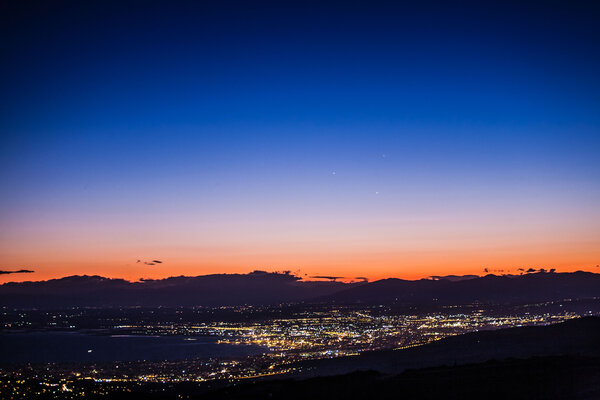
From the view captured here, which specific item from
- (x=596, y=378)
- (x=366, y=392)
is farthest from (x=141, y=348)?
(x=596, y=378)

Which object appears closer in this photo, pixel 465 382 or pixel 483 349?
pixel 465 382

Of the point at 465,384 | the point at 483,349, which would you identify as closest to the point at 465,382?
the point at 465,384

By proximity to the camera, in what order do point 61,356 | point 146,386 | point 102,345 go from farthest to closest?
point 102,345 → point 61,356 → point 146,386

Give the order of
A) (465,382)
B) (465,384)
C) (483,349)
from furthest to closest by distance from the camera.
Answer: (483,349) → (465,382) → (465,384)

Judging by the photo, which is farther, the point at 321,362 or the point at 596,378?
the point at 321,362

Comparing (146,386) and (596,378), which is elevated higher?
(596,378)

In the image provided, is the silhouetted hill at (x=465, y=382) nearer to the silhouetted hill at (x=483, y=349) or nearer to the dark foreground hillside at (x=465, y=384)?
the dark foreground hillside at (x=465, y=384)

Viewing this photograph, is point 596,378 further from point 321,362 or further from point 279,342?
point 279,342

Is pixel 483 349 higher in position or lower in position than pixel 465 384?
lower

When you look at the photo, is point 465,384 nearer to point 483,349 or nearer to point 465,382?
point 465,382

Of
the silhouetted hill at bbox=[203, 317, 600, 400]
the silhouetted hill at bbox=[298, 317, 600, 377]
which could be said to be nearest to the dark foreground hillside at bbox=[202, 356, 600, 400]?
the silhouetted hill at bbox=[203, 317, 600, 400]
